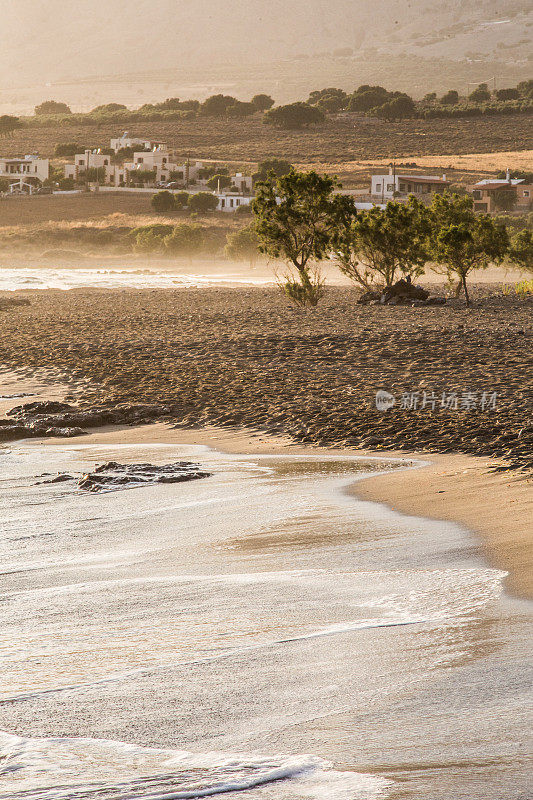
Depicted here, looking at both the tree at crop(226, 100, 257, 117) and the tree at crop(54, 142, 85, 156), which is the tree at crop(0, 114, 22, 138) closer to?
the tree at crop(54, 142, 85, 156)

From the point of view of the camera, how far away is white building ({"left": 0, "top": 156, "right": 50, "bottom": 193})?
314ft

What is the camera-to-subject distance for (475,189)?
78375mm

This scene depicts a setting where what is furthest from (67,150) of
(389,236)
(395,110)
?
(389,236)

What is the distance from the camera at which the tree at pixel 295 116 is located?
117625mm

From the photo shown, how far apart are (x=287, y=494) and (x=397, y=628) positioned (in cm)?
387

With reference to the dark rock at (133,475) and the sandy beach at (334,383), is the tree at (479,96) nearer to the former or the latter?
the sandy beach at (334,383)

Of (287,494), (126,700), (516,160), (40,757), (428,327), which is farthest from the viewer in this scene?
(516,160)

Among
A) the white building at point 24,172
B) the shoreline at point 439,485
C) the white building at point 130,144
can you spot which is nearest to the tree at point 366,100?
the white building at point 130,144

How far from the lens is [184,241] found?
231ft

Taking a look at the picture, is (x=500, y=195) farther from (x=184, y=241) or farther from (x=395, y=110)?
(x=395, y=110)

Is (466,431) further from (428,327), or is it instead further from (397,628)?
(428,327)

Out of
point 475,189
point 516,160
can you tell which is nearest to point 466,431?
point 475,189

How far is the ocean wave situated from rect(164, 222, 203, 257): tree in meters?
66.9

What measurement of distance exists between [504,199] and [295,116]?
153 ft
